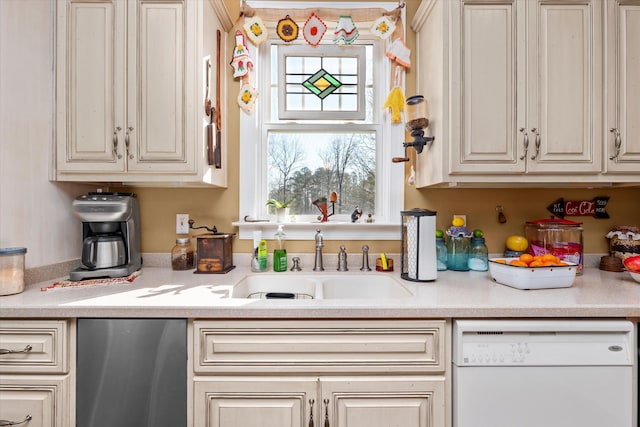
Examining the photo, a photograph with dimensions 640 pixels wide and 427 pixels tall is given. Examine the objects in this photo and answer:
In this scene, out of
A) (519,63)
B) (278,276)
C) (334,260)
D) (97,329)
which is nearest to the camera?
(97,329)

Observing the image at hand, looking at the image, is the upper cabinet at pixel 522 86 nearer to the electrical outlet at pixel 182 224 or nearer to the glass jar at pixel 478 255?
the glass jar at pixel 478 255

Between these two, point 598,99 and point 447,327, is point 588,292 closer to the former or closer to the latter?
point 447,327

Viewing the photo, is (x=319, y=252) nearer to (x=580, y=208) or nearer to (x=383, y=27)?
(x=383, y=27)

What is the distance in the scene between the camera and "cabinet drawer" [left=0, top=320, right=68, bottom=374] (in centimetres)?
122

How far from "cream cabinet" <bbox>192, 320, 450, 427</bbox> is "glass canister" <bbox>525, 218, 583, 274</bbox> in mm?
1019

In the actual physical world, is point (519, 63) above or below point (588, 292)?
above

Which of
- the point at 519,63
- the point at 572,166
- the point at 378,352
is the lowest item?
the point at 378,352

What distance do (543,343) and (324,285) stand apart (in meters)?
0.99

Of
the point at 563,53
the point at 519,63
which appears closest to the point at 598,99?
the point at 563,53

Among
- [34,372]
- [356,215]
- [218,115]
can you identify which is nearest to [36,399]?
[34,372]

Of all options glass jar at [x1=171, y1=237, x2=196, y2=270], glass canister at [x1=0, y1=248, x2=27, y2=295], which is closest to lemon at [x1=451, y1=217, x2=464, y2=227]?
glass jar at [x1=171, y1=237, x2=196, y2=270]

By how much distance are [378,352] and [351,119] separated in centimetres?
138

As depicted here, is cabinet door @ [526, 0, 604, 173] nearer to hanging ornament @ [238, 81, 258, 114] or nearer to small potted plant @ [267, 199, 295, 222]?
small potted plant @ [267, 199, 295, 222]

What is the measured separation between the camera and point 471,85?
157cm
